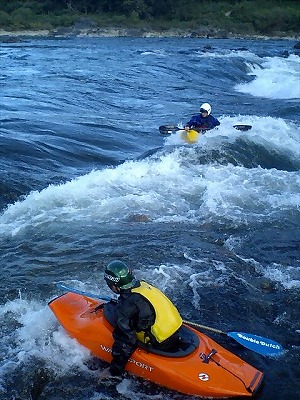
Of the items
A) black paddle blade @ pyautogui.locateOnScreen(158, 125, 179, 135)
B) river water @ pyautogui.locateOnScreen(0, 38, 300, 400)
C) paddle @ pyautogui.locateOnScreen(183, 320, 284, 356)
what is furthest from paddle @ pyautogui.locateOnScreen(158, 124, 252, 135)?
Result: paddle @ pyautogui.locateOnScreen(183, 320, 284, 356)

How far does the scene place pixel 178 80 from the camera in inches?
930

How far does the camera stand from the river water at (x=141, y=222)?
18.5 feet

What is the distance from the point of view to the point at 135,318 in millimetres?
5039

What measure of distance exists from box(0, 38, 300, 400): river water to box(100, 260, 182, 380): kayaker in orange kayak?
403 mm

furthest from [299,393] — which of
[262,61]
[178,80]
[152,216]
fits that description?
[262,61]

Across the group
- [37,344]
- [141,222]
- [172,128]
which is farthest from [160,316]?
[172,128]

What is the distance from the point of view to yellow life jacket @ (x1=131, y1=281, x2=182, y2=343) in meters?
5.08

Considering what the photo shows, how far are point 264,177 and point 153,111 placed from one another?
22.9 feet

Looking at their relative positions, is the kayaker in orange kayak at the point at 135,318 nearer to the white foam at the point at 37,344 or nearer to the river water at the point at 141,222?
the river water at the point at 141,222

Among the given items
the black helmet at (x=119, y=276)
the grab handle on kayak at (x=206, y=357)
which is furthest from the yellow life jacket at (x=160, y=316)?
the grab handle on kayak at (x=206, y=357)

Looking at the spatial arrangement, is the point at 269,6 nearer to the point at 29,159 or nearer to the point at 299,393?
the point at 29,159

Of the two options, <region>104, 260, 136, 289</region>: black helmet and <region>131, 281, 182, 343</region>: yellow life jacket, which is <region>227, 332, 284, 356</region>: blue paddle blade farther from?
<region>104, 260, 136, 289</region>: black helmet

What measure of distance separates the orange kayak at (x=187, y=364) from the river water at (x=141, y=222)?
169mm

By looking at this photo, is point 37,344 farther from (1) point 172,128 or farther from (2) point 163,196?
(1) point 172,128
